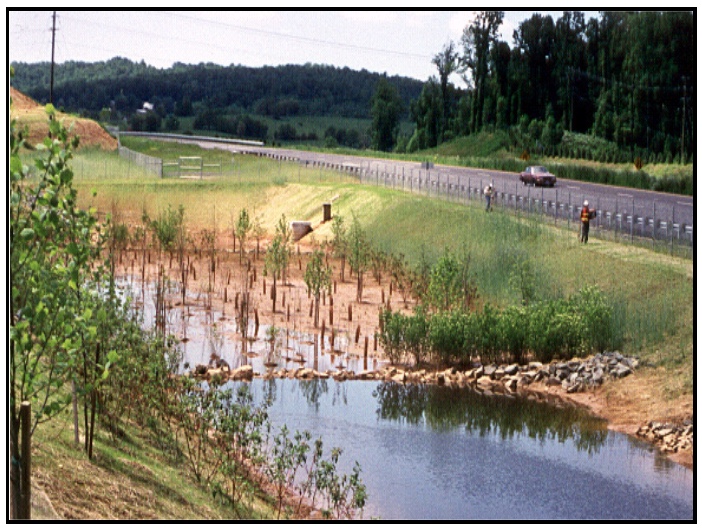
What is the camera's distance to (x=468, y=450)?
2303cm

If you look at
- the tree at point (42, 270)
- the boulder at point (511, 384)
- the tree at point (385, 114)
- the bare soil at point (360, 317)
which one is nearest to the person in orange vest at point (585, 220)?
the bare soil at point (360, 317)

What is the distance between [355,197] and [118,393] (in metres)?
37.4

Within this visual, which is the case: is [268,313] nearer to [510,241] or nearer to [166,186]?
[510,241]

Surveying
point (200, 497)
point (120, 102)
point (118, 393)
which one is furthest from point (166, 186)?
point (120, 102)

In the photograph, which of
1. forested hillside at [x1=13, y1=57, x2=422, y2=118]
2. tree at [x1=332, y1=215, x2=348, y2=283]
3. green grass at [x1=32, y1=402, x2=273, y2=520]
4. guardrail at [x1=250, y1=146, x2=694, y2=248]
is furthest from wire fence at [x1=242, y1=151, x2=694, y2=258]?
forested hillside at [x1=13, y1=57, x2=422, y2=118]

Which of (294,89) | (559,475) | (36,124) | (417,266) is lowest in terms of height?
(559,475)

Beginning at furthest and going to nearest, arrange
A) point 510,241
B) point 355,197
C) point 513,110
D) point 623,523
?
point 513,110
point 355,197
point 510,241
point 623,523

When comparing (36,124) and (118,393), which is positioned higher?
(36,124)

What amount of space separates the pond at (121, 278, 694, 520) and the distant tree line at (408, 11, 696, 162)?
1770 inches

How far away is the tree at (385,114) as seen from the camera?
96400mm

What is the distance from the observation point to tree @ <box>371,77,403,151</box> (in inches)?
3795

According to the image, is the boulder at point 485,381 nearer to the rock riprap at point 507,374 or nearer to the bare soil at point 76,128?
the rock riprap at point 507,374

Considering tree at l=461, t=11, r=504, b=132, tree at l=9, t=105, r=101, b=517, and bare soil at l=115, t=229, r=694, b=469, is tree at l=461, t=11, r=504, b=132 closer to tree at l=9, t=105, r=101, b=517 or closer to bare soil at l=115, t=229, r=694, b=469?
bare soil at l=115, t=229, r=694, b=469

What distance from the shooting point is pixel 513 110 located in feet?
281
